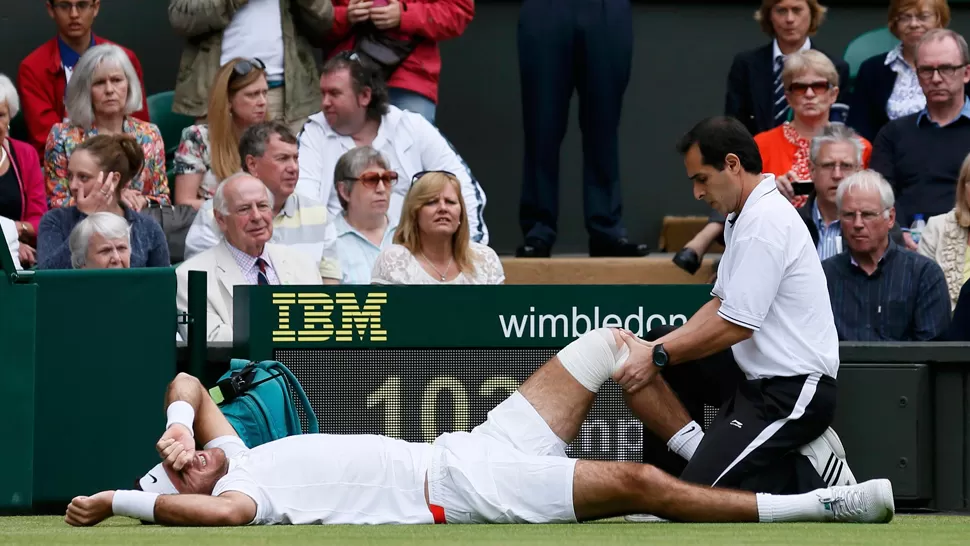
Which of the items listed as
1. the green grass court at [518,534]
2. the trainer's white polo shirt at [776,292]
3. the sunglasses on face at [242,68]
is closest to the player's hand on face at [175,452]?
the green grass court at [518,534]

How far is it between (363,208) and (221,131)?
3.25ft

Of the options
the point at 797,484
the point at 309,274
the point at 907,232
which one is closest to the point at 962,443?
the point at 797,484

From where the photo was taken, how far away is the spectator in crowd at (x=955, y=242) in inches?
319

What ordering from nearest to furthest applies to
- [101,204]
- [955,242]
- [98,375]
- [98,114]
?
[98,375]
[101,204]
[955,242]
[98,114]

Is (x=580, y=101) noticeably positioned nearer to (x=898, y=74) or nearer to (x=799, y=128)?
(x=799, y=128)

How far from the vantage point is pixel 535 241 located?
9.32m

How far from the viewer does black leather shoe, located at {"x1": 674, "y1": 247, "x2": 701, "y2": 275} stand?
8.92 m

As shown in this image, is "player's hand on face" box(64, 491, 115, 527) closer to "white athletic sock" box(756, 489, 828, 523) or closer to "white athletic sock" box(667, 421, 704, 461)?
"white athletic sock" box(667, 421, 704, 461)

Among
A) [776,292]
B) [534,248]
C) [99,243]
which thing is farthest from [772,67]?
[99,243]

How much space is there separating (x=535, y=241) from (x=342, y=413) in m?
3.29

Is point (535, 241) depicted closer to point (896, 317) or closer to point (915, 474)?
point (896, 317)

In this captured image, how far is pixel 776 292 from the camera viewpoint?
6012mm

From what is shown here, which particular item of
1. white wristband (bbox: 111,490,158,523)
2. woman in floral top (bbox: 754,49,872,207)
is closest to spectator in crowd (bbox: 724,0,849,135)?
woman in floral top (bbox: 754,49,872,207)

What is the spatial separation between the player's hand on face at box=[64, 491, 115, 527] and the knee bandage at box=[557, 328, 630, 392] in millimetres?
1713
